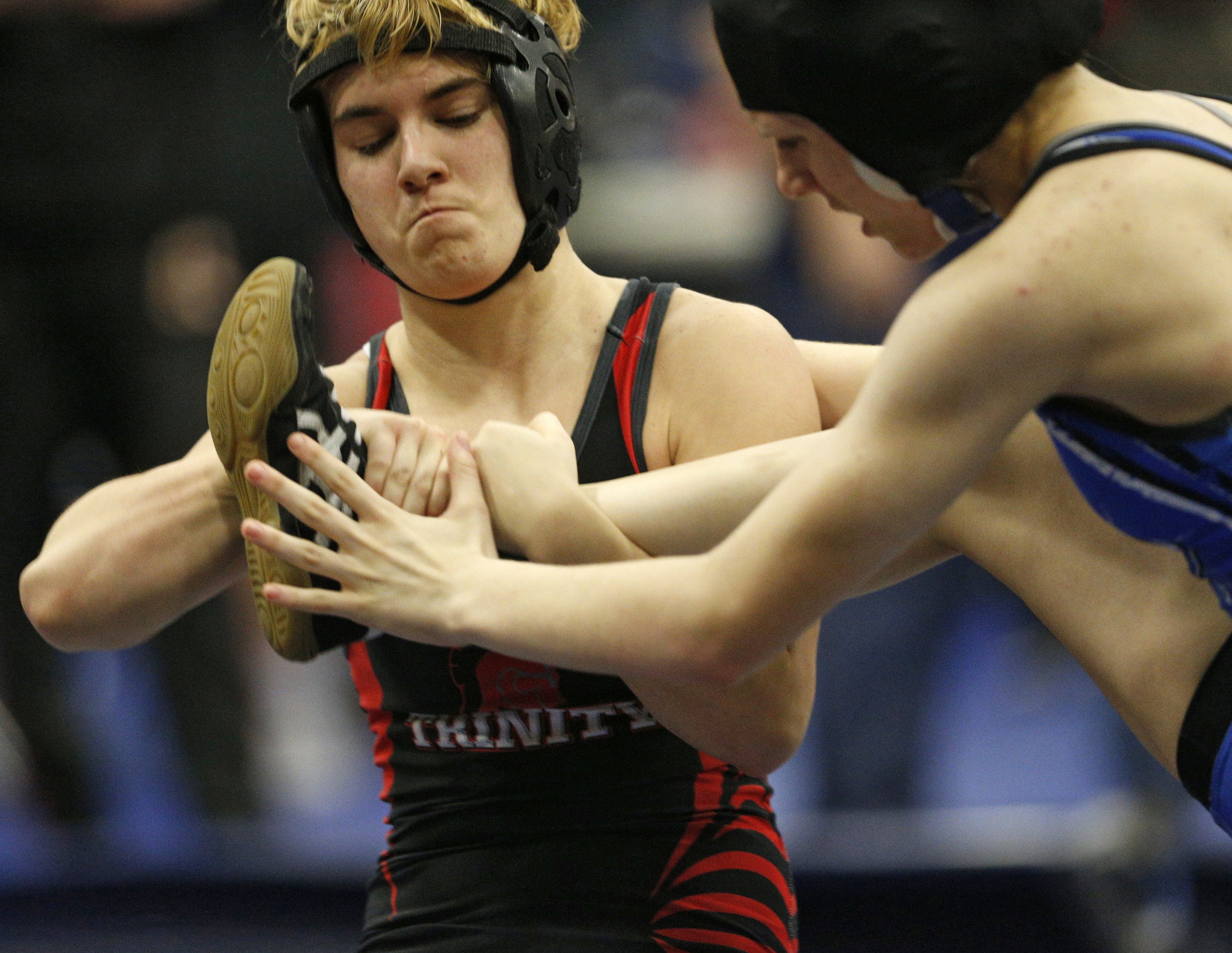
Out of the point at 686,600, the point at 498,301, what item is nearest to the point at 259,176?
the point at 498,301

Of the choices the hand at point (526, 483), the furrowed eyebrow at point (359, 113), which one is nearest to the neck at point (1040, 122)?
the hand at point (526, 483)

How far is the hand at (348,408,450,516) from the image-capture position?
184cm

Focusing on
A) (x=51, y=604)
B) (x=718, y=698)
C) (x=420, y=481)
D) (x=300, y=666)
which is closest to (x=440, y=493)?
(x=420, y=481)

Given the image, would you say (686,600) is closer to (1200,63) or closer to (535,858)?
(535,858)

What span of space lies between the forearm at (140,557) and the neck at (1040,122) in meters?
1.11

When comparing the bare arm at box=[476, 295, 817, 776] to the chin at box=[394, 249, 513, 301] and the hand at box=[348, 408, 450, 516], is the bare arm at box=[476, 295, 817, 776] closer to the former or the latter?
the hand at box=[348, 408, 450, 516]

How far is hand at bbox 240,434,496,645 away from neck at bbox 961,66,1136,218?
729mm

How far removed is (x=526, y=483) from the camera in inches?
70.1

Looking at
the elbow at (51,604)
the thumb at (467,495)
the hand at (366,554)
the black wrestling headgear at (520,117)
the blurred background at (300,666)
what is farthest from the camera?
the blurred background at (300,666)

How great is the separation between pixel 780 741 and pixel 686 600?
19.5 inches

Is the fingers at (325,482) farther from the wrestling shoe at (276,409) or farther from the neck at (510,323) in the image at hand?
the neck at (510,323)

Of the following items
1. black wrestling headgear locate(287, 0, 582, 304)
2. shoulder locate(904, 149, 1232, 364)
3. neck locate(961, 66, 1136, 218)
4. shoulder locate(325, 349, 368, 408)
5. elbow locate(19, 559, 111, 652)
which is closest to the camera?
shoulder locate(904, 149, 1232, 364)

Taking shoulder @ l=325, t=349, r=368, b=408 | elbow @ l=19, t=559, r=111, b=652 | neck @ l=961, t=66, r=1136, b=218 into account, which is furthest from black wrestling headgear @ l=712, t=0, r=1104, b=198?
elbow @ l=19, t=559, r=111, b=652

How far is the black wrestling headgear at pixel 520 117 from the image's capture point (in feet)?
6.11
